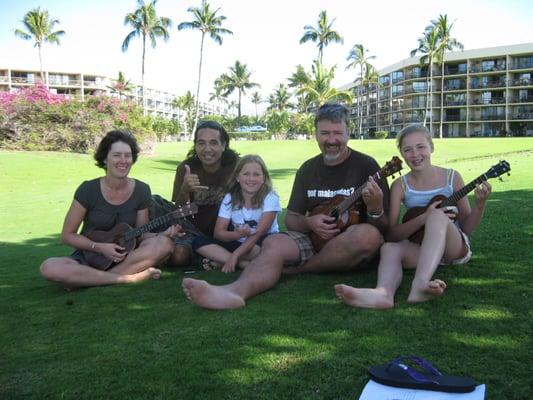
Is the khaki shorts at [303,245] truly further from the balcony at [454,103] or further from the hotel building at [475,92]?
the balcony at [454,103]

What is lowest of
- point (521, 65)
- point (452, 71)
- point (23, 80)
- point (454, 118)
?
point (454, 118)

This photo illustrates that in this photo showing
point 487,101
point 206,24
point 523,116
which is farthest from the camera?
point 487,101

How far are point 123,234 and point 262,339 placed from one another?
228 centimetres

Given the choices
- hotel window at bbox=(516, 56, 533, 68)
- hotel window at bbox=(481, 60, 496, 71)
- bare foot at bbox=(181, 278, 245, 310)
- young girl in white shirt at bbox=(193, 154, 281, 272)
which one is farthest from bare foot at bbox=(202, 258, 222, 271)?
hotel window at bbox=(481, 60, 496, 71)

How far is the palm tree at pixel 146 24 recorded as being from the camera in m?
52.5

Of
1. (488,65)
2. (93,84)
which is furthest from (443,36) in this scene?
(93,84)

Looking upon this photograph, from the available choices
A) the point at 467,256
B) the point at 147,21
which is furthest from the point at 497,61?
the point at 467,256

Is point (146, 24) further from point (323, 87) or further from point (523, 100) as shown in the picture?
point (523, 100)

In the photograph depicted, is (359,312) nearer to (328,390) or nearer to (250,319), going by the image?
(250,319)

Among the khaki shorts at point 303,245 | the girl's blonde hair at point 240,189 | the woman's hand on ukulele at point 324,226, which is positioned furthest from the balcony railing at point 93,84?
the woman's hand on ukulele at point 324,226

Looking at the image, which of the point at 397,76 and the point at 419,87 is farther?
the point at 397,76

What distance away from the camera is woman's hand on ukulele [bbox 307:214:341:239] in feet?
13.7

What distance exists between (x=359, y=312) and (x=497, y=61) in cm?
8483

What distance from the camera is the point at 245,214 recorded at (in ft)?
16.2
